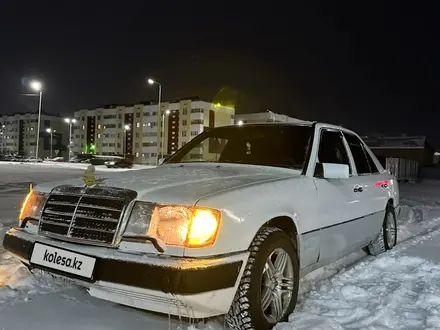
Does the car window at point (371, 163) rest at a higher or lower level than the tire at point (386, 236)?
higher

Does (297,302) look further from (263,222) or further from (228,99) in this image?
(228,99)

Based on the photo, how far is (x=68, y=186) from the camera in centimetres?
290

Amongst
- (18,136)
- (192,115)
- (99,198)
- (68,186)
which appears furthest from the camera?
(18,136)

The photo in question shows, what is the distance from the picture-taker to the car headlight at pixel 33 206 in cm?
300

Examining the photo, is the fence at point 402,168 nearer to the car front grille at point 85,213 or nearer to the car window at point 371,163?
the car window at point 371,163

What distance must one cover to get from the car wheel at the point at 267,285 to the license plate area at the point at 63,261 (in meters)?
0.94

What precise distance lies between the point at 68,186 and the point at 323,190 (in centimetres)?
214

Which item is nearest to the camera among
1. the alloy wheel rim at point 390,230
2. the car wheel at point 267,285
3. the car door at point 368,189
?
the car wheel at point 267,285

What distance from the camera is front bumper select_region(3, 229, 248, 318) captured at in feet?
7.30

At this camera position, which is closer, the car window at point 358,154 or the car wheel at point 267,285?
the car wheel at point 267,285

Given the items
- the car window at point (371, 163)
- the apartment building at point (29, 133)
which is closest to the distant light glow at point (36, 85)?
the car window at point (371, 163)

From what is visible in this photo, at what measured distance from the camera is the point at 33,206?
308cm

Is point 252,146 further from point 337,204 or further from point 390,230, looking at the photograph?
point 390,230

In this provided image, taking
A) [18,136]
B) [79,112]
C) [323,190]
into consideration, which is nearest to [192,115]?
[79,112]
